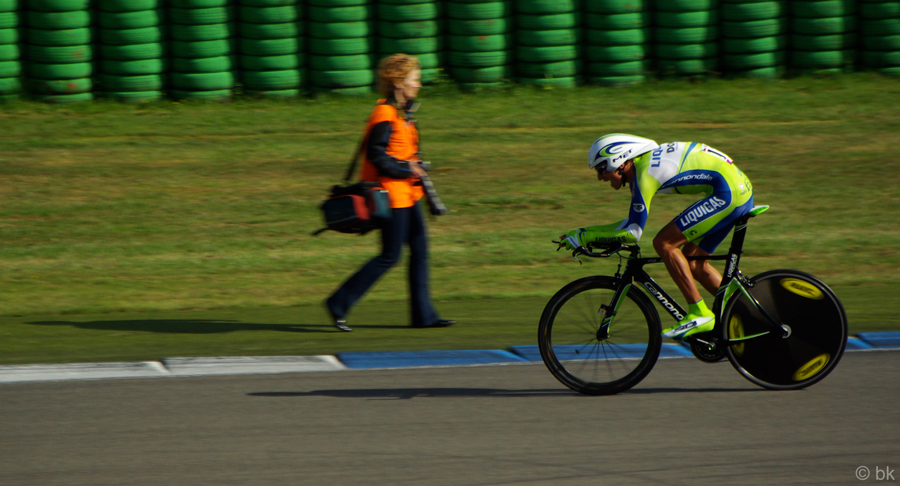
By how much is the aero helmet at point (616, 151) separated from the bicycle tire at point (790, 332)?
97 cm

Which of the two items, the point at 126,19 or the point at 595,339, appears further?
the point at 126,19

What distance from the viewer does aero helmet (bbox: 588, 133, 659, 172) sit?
6.16 meters

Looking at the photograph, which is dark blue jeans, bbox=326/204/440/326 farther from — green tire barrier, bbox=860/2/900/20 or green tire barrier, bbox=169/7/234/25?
green tire barrier, bbox=860/2/900/20

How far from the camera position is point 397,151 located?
303 inches

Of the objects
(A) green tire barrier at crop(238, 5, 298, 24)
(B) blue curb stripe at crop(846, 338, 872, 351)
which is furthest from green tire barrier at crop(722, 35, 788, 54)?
(B) blue curb stripe at crop(846, 338, 872, 351)

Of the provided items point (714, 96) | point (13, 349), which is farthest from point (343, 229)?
point (714, 96)

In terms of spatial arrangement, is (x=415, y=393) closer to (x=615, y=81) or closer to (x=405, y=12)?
(x=405, y=12)

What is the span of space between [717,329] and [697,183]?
82 cm

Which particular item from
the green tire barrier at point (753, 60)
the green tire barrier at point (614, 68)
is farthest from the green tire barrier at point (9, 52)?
the green tire barrier at point (753, 60)

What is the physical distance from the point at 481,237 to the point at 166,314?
371 centimetres

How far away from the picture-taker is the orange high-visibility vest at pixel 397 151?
7.59 m

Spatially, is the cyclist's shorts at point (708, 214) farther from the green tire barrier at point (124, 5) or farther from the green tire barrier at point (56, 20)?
the green tire barrier at point (56, 20)

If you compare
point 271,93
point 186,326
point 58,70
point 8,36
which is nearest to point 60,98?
point 58,70

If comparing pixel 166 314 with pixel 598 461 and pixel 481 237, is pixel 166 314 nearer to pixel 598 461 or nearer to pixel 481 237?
pixel 481 237
